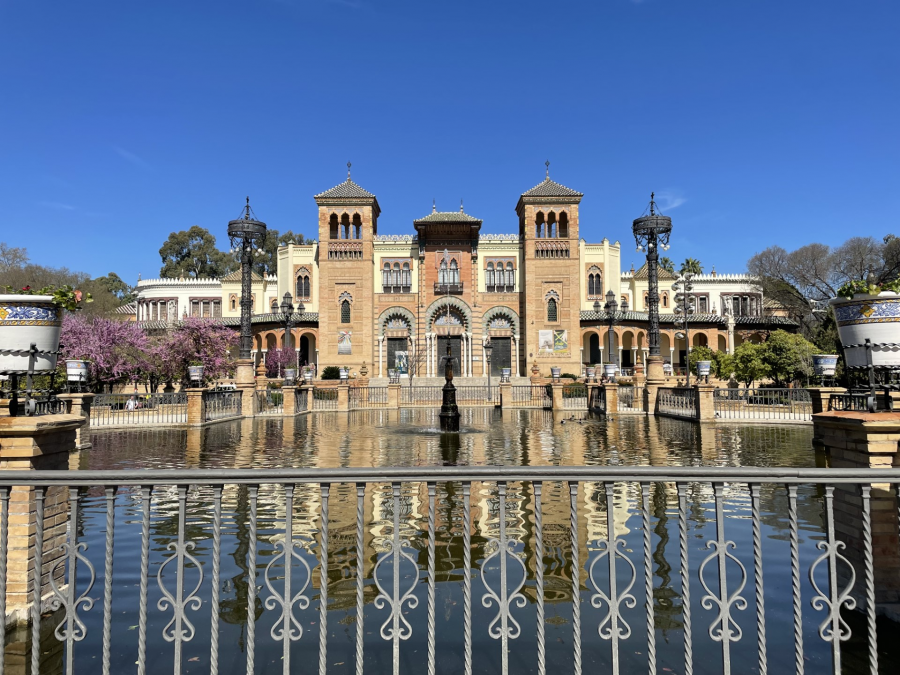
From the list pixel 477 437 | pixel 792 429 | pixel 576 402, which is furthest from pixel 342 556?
pixel 576 402

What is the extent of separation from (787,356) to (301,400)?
2495 cm

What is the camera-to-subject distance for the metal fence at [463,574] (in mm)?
2648

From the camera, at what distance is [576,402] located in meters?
26.7

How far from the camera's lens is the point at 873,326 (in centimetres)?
421

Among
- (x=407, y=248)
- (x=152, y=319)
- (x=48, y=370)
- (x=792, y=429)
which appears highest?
(x=407, y=248)

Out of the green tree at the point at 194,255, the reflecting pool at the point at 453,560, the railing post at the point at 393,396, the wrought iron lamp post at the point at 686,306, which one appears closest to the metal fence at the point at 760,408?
the wrought iron lamp post at the point at 686,306

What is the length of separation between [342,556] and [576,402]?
886 inches

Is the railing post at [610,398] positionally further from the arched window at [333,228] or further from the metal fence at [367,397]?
the arched window at [333,228]

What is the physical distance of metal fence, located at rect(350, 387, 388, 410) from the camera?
92.7 feet

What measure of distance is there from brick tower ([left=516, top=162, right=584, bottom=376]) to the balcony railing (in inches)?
212

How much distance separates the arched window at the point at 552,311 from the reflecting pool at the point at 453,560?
3185 cm

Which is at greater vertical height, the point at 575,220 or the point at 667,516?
the point at 575,220

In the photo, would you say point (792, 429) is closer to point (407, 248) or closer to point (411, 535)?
point (411, 535)

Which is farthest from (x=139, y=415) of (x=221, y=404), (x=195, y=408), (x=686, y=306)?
(x=686, y=306)
